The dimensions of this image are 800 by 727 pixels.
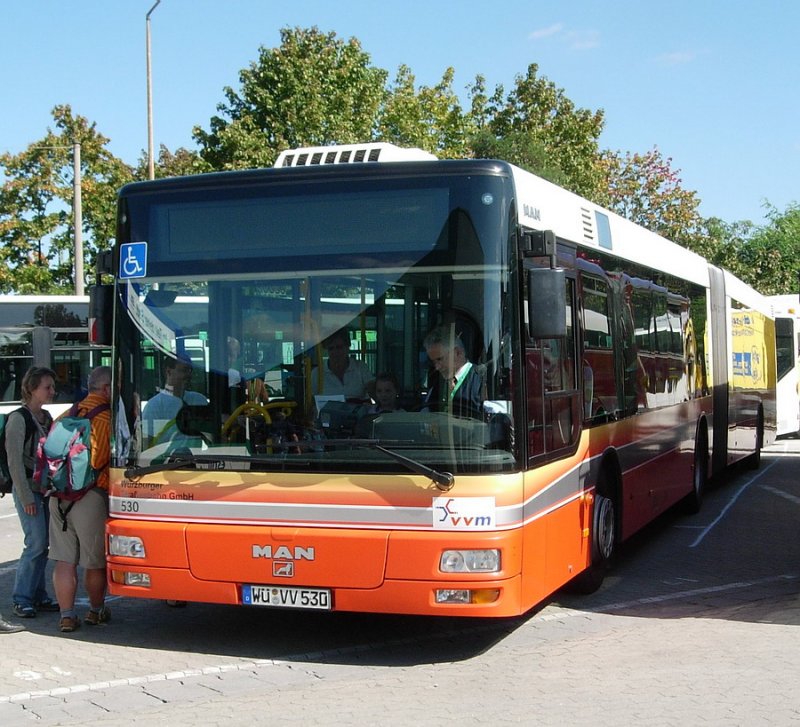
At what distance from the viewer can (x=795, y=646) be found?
7473mm

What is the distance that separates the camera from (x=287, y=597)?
718 cm

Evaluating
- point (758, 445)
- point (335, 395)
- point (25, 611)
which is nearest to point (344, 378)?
point (335, 395)

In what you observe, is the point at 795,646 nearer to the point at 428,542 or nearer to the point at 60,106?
the point at 428,542

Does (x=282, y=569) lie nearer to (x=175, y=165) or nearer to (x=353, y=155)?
(x=353, y=155)

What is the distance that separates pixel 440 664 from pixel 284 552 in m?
1.15

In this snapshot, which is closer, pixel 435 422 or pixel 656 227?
pixel 435 422

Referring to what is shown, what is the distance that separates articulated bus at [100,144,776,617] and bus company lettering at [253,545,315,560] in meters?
0.01

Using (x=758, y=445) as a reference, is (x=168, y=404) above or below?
above

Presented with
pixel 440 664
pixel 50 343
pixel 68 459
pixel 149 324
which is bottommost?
pixel 440 664

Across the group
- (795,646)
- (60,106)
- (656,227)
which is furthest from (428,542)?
(656,227)

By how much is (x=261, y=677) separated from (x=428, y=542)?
4.10 ft

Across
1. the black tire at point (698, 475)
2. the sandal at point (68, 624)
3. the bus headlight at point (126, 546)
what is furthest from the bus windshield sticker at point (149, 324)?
the black tire at point (698, 475)

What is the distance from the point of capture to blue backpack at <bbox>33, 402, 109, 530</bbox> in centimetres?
802

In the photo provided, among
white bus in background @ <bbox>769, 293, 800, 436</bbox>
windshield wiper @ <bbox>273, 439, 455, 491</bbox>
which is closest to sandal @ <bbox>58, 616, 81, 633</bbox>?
windshield wiper @ <bbox>273, 439, 455, 491</bbox>
